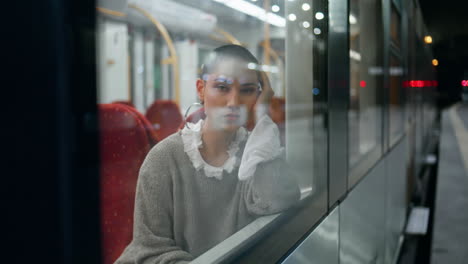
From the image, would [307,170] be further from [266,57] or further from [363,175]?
[363,175]

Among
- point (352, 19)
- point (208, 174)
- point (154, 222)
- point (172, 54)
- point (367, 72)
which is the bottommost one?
point (154, 222)

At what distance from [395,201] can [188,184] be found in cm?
295

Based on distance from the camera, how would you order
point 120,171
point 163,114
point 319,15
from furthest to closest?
point 163,114, point 319,15, point 120,171

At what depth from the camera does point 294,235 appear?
1.27 m

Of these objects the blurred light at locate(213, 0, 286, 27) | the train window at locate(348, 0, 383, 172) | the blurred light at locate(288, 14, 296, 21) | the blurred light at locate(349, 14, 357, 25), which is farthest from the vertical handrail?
the blurred light at locate(213, 0, 286, 27)

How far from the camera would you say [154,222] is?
1.11 m

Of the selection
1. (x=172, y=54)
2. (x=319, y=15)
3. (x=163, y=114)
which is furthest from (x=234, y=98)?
(x=172, y=54)

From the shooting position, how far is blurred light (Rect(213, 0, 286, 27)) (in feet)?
4.53

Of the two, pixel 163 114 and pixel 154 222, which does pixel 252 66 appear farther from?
pixel 163 114

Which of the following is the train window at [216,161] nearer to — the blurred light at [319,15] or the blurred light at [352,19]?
the blurred light at [319,15]

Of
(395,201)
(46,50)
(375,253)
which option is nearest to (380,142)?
(375,253)

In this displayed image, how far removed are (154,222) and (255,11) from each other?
2.35 ft

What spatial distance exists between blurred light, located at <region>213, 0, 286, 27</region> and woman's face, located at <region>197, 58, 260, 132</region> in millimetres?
274

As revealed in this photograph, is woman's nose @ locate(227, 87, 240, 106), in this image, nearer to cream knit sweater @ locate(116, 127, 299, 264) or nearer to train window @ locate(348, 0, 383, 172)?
cream knit sweater @ locate(116, 127, 299, 264)
